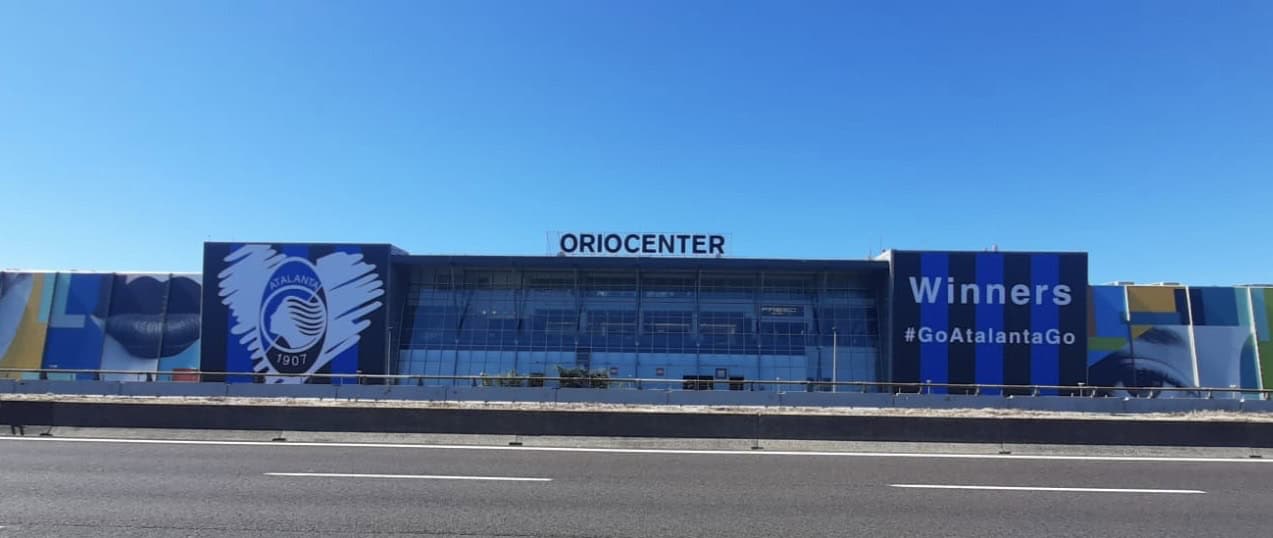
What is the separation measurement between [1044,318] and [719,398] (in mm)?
20922

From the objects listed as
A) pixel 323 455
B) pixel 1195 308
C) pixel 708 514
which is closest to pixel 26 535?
pixel 323 455

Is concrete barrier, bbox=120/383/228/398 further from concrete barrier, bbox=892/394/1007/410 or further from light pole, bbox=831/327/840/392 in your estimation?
light pole, bbox=831/327/840/392

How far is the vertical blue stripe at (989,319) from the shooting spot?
1528 inches

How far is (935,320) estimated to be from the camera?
39.2 metres

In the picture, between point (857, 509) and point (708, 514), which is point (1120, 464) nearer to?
point (857, 509)

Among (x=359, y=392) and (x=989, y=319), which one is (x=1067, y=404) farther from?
(x=359, y=392)

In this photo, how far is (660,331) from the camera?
136ft

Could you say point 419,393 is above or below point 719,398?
below

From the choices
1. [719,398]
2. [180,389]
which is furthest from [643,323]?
[180,389]

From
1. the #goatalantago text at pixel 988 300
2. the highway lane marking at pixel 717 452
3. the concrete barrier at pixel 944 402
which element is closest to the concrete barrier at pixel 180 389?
the highway lane marking at pixel 717 452

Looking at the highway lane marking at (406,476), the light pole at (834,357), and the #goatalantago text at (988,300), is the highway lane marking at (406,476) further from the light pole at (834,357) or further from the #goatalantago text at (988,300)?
the #goatalantago text at (988,300)

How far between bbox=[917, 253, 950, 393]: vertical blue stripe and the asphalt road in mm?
26688

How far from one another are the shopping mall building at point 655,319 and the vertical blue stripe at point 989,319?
0.24 ft

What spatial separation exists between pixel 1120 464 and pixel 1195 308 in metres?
36.8
